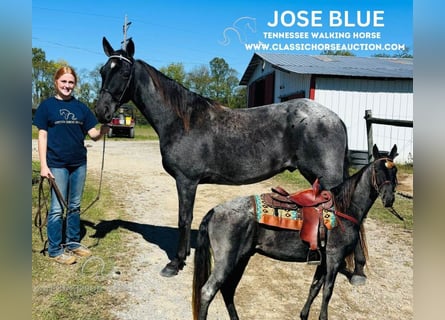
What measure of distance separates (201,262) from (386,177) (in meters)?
1.45

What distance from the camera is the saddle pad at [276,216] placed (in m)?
2.33

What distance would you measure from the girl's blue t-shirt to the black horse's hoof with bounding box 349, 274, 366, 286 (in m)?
3.18

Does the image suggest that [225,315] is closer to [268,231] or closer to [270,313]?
[270,313]

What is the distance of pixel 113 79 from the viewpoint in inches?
132

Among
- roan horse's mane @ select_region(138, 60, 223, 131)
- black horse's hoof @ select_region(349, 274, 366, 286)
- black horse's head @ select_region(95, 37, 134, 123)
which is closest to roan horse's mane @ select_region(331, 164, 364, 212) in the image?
black horse's hoof @ select_region(349, 274, 366, 286)

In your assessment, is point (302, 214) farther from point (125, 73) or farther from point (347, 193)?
point (125, 73)

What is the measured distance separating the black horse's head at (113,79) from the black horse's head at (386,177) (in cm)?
249

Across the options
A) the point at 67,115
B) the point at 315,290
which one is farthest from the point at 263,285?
the point at 67,115

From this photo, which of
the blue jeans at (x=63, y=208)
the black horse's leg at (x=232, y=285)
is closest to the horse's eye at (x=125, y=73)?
the blue jeans at (x=63, y=208)

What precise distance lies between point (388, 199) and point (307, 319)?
48.0 inches

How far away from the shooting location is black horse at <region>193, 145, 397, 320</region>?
231 centimetres

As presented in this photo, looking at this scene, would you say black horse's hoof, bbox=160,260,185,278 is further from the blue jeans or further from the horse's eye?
the horse's eye

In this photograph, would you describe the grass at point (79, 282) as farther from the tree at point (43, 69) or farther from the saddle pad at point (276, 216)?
the tree at point (43, 69)
